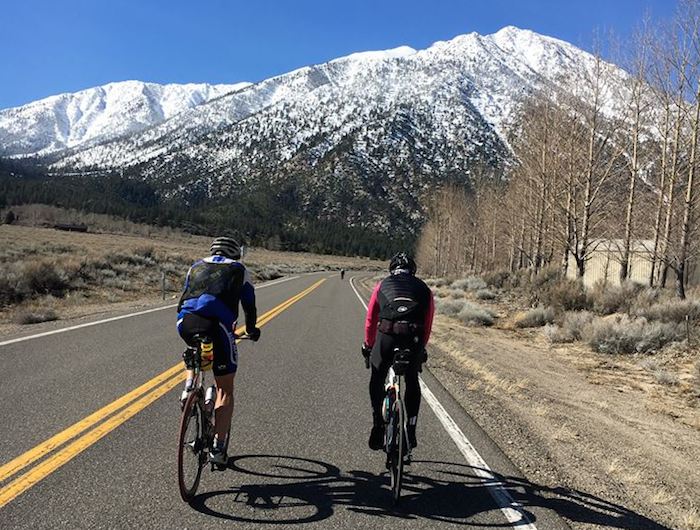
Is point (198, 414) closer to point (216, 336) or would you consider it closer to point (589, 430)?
point (216, 336)

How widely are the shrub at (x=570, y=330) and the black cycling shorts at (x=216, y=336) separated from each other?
12727mm

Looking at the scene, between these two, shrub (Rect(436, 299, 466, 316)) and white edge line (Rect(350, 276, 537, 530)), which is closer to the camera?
white edge line (Rect(350, 276, 537, 530))

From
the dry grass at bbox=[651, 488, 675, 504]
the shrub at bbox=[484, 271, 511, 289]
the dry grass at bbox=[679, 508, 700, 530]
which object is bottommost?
the dry grass at bbox=[651, 488, 675, 504]

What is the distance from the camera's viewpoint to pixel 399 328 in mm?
4668

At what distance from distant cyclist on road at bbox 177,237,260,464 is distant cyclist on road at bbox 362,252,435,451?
1.09m

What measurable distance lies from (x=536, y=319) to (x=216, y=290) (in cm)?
1581

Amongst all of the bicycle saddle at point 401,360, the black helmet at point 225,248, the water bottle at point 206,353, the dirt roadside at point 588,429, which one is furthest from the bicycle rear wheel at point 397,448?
the black helmet at point 225,248

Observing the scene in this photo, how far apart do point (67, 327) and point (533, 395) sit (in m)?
9.88

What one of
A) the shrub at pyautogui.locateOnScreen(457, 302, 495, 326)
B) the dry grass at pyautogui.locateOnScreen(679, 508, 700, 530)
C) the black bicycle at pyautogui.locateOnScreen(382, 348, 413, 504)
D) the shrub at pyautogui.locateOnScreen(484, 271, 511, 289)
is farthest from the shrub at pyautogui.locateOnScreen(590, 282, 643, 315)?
the shrub at pyautogui.locateOnScreen(484, 271, 511, 289)

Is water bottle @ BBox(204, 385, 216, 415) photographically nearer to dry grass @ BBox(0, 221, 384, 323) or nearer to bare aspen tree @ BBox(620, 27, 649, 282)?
dry grass @ BBox(0, 221, 384, 323)

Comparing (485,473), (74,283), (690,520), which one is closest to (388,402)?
(485,473)

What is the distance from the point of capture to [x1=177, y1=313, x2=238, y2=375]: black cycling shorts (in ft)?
14.1

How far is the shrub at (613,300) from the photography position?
58.5 feet

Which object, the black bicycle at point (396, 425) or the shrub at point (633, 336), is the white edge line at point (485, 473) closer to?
the black bicycle at point (396, 425)
